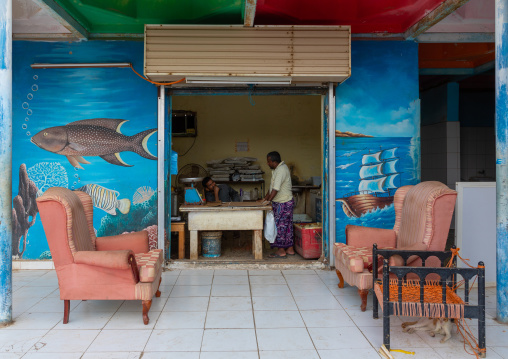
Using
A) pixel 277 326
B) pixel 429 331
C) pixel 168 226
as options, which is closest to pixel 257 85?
pixel 168 226

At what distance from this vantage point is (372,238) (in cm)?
462

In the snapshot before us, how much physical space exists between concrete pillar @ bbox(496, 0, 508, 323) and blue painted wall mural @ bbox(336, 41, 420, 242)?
1927 millimetres

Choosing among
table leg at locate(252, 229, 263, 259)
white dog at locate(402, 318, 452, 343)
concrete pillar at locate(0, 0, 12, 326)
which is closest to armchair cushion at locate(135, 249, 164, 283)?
concrete pillar at locate(0, 0, 12, 326)

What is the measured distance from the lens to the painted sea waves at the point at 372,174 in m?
5.68

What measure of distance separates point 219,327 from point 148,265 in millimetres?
847

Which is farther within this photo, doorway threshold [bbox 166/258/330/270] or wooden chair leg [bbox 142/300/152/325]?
doorway threshold [bbox 166/258/330/270]

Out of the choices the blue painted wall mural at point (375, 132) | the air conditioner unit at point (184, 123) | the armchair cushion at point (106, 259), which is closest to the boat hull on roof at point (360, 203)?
the blue painted wall mural at point (375, 132)

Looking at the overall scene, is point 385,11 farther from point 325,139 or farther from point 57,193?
point 57,193

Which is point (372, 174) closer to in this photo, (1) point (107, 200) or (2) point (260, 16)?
(2) point (260, 16)

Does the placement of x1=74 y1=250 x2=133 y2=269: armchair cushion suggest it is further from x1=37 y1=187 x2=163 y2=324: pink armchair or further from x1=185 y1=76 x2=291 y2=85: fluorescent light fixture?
x1=185 y1=76 x2=291 y2=85: fluorescent light fixture

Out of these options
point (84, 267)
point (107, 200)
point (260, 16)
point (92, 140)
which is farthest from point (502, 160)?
point (92, 140)

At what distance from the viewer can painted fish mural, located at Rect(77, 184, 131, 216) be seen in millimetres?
5609

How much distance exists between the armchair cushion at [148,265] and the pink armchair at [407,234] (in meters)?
1.87

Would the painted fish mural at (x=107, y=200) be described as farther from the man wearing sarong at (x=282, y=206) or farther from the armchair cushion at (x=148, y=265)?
the man wearing sarong at (x=282, y=206)
